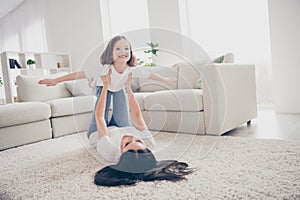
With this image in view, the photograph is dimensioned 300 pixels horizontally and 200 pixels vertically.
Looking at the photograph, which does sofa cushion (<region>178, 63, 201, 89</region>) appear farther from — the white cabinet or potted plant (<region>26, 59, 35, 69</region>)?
potted plant (<region>26, 59, 35, 69</region>)

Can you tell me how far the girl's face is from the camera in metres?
1.10

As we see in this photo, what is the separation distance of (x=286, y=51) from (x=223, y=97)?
4.17 feet

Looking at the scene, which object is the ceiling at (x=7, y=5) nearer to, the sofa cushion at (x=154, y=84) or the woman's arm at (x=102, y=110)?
the sofa cushion at (x=154, y=84)

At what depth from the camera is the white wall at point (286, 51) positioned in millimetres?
2631

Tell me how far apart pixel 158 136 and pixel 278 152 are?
2.28ft

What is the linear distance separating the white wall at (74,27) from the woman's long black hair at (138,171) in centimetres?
329

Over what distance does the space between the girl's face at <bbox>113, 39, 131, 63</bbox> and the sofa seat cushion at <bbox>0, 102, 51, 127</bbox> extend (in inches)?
55.2

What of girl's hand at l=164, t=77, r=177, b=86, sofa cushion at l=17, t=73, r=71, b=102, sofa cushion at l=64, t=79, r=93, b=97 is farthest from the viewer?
sofa cushion at l=17, t=73, r=71, b=102

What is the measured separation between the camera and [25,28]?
243 inches

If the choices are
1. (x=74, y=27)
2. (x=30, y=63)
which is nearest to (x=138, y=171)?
(x=30, y=63)

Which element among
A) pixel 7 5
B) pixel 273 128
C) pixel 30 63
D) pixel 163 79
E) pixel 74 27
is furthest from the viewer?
pixel 7 5

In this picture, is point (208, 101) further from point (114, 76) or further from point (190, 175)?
point (114, 76)

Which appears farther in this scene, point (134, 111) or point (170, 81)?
point (170, 81)

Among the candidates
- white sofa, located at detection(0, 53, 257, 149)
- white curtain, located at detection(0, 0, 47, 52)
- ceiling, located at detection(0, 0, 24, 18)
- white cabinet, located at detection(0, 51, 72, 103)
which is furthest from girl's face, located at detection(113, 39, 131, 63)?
ceiling, located at detection(0, 0, 24, 18)
